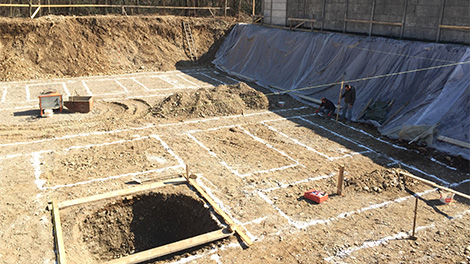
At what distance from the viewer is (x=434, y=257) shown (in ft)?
23.5

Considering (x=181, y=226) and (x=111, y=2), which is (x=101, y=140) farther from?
(x=111, y=2)

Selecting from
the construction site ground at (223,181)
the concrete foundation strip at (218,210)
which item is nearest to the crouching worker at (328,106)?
the construction site ground at (223,181)

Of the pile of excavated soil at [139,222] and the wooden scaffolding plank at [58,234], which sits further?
the pile of excavated soil at [139,222]

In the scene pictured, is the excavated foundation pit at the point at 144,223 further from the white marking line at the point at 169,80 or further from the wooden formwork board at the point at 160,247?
the white marking line at the point at 169,80

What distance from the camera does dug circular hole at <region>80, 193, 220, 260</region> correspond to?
8164mm

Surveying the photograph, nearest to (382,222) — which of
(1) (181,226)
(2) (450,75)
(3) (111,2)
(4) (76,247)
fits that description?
(1) (181,226)

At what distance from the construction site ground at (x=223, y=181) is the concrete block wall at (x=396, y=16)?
14.9ft

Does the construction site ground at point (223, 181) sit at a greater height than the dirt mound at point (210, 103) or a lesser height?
lesser

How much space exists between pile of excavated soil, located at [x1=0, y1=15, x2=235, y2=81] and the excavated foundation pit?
14907 millimetres

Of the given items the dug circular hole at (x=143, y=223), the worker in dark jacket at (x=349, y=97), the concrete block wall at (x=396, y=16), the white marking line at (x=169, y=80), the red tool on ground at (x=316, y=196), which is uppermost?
the concrete block wall at (x=396, y=16)

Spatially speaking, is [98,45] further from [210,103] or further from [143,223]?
[143,223]

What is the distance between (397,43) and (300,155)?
7.17 meters

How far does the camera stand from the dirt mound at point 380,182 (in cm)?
961

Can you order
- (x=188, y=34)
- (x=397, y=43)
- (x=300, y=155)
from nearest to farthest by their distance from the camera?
(x=300, y=155), (x=397, y=43), (x=188, y=34)
